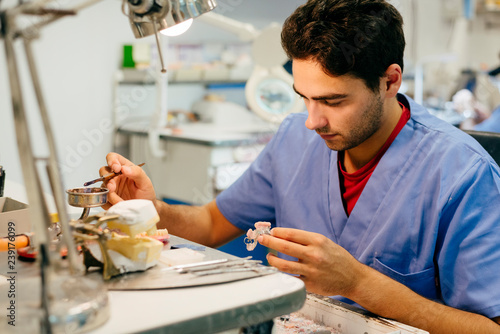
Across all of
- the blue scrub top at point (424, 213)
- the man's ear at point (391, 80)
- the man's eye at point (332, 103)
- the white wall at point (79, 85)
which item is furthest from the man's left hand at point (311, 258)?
the white wall at point (79, 85)

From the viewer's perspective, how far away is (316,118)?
49.9 inches

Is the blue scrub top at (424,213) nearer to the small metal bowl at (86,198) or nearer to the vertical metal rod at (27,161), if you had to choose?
the small metal bowl at (86,198)

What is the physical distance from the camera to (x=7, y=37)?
663 millimetres

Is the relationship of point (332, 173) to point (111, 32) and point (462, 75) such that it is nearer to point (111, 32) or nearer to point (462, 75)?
point (111, 32)

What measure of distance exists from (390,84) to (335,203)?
31cm

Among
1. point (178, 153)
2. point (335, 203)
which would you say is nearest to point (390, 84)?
point (335, 203)

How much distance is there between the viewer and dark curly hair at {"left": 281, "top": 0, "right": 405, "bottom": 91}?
1.24 metres

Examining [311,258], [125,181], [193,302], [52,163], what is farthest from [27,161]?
[125,181]

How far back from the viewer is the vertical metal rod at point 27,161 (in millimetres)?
660

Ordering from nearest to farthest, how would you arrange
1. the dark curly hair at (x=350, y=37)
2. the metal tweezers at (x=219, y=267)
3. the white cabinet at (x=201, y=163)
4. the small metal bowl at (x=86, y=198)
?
1. the metal tweezers at (x=219, y=267)
2. the small metal bowl at (x=86, y=198)
3. the dark curly hair at (x=350, y=37)
4. the white cabinet at (x=201, y=163)

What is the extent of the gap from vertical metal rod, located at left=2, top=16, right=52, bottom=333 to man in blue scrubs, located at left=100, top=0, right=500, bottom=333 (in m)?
0.45

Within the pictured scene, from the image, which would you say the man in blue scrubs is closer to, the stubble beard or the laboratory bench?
the stubble beard

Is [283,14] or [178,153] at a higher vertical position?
[283,14]

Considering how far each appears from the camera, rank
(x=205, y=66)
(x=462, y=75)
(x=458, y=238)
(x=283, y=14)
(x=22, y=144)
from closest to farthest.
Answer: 1. (x=22, y=144)
2. (x=458, y=238)
3. (x=205, y=66)
4. (x=283, y=14)
5. (x=462, y=75)
